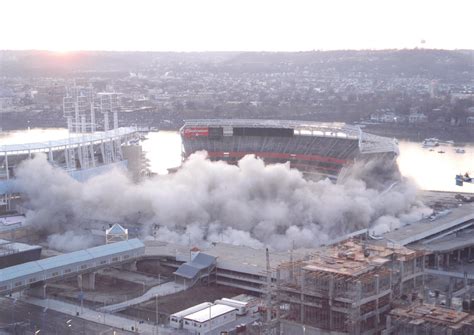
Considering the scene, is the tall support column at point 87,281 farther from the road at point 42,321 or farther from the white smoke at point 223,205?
the white smoke at point 223,205

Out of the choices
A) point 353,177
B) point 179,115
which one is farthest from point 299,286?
point 179,115

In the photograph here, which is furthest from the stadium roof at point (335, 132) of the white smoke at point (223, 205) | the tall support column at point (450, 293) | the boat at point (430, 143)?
the boat at point (430, 143)

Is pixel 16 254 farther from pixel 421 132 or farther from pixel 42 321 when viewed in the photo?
pixel 421 132

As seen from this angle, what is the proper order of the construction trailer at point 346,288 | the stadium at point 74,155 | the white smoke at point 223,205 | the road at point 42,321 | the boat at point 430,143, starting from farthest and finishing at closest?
the boat at point 430,143, the stadium at point 74,155, the white smoke at point 223,205, the road at point 42,321, the construction trailer at point 346,288

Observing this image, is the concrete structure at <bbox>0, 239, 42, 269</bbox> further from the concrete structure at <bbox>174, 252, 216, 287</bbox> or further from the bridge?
the concrete structure at <bbox>174, 252, 216, 287</bbox>

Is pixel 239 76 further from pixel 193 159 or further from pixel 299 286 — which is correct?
pixel 299 286
